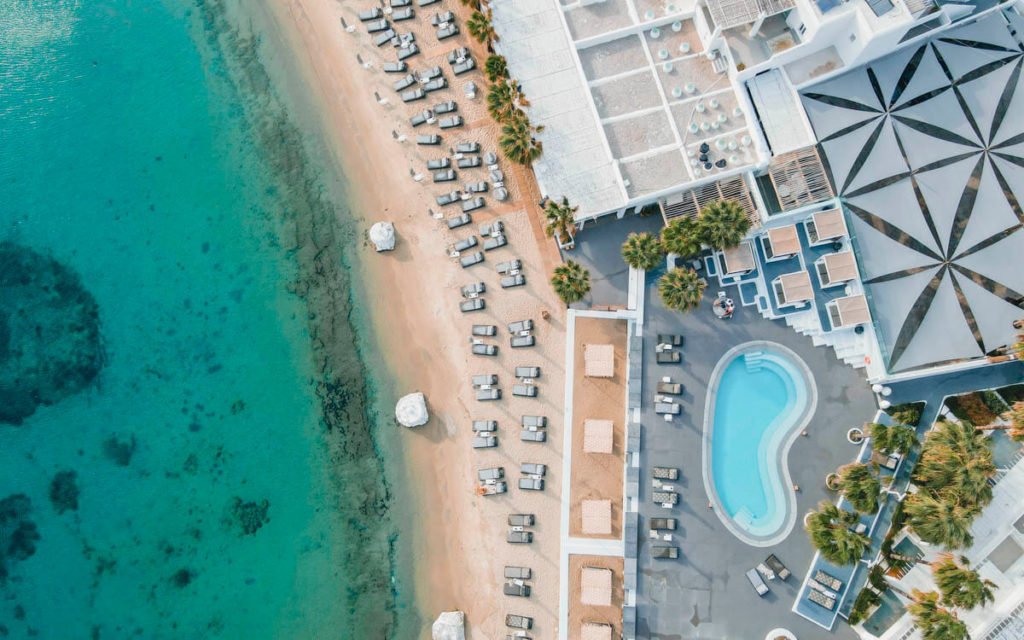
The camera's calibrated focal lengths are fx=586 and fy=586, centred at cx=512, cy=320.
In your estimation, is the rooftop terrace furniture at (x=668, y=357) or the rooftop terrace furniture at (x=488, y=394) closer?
the rooftop terrace furniture at (x=668, y=357)

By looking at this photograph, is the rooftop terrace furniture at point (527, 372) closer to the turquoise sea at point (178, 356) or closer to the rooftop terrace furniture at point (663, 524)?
the turquoise sea at point (178, 356)

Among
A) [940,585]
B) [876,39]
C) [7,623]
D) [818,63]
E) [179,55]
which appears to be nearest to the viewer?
[940,585]

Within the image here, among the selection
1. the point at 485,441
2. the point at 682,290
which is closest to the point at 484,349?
the point at 485,441

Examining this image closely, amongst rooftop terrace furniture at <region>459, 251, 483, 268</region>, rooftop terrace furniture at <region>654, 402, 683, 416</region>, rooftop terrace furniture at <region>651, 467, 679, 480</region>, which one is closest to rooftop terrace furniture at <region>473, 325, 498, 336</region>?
rooftop terrace furniture at <region>459, 251, 483, 268</region>

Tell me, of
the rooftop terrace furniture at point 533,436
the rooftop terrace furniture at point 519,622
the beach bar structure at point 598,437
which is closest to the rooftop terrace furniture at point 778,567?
the beach bar structure at point 598,437

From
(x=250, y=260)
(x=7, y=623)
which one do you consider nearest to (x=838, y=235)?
(x=250, y=260)

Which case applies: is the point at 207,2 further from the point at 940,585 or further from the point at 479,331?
the point at 940,585
